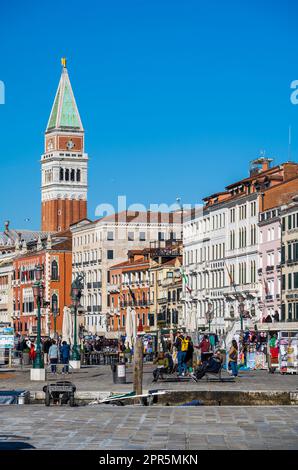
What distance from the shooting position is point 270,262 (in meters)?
92.9

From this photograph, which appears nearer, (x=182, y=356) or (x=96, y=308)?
(x=182, y=356)

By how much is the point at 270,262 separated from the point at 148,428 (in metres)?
70.6

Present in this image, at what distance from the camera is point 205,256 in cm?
11012

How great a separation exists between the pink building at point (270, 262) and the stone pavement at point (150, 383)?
134 feet

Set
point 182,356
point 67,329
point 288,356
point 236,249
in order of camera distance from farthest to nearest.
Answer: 1. point 236,249
2. point 67,329
3. point 288,356
4. point 182,356

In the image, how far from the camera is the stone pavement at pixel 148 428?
783 inches

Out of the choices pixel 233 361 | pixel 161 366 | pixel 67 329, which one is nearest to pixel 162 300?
pixel 67 329

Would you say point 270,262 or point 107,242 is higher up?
point 107,242

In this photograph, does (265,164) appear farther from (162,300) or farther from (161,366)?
(161,366)

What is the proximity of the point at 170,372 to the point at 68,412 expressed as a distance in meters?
15.5

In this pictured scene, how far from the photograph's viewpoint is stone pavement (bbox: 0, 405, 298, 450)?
783 inches

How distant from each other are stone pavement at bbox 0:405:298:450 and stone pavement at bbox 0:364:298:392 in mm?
7442
